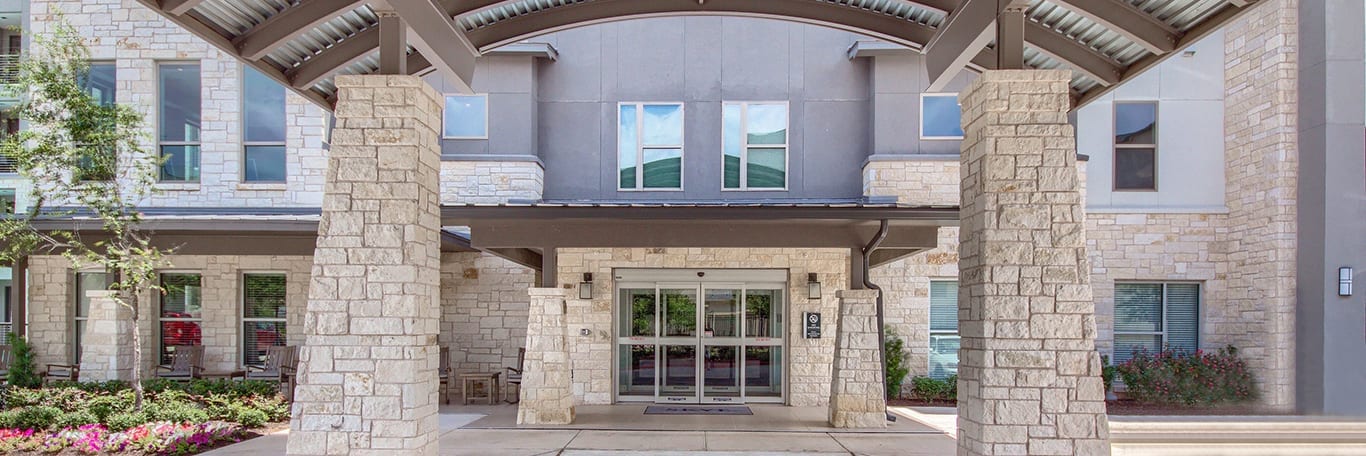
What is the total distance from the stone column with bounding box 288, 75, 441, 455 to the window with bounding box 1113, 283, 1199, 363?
11.7 metres

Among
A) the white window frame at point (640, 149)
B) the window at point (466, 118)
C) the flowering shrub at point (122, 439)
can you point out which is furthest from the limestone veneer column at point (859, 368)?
the flowering shrub at point (122, 439)

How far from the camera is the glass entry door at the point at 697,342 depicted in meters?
12.3

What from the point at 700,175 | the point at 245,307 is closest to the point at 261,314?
the point at 245,307

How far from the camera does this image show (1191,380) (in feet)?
39.8

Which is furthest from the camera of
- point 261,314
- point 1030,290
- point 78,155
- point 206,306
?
point 261,314

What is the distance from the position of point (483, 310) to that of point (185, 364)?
470cm

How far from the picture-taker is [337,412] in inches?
210

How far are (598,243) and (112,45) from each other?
968cm

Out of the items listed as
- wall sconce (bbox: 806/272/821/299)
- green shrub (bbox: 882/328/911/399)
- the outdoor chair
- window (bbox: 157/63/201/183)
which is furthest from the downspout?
window (bbox: 157/63/201/183)

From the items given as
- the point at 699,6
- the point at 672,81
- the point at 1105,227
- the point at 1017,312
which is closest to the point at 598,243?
the point at 699,6

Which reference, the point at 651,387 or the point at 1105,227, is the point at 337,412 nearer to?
the point at 651,387

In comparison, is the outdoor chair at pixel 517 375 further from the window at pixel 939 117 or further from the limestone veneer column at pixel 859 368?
the window at pixel 939 117

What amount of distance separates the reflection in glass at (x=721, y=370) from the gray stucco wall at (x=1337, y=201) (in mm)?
8438

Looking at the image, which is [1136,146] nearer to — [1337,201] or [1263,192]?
[1263,192]
